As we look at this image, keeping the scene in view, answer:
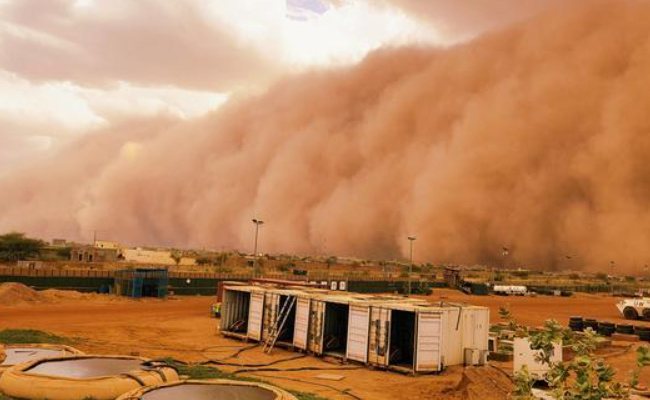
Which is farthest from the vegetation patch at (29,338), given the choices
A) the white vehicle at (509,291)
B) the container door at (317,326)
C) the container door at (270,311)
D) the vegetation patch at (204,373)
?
the white vehicle at (509,291)

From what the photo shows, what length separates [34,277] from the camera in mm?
28609

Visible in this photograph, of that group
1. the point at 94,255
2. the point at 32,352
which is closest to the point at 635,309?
the point at 32,352

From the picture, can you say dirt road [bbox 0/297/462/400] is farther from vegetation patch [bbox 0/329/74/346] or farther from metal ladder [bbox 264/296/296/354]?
vegetation patch [bbox 0/329/74/346]

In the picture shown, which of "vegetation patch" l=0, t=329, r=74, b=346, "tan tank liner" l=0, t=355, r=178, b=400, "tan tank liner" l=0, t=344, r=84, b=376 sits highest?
"tan tank liner" l=0, t=355, r=178, b=400

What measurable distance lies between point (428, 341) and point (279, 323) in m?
4.95

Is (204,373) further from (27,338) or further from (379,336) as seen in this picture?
(27,338)

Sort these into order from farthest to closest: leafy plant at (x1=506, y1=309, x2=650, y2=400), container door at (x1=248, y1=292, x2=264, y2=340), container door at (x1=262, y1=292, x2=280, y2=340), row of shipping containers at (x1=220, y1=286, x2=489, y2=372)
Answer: container door at (x1=248, y1=292, x2=264, y2=340)
container door at (x1=262, y1=292, x2=280, y2=340)
row of shipping containers at (x1=220, y1=286, x2=489, y2=372)
leafy plant at (x1=506, y1=309, x2=650, y2=400)

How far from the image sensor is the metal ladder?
15.8 m

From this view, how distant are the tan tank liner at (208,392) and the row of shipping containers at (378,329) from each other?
22.0 feet

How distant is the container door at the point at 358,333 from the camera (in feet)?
45.6

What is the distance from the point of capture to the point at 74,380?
7.05m

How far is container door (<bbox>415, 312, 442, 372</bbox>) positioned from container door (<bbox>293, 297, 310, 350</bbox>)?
3.50m

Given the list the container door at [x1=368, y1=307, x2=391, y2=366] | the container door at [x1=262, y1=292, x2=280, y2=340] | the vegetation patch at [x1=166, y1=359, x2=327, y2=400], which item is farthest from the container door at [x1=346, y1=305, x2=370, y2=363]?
the vegetation patch at [x1=166, y1=359, x2=327, y2=400]

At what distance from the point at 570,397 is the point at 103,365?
7.20 metres
